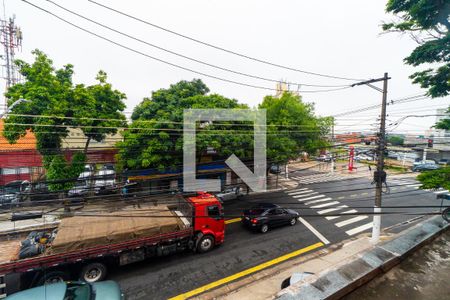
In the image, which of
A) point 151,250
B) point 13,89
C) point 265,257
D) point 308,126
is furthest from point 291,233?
point 13,89

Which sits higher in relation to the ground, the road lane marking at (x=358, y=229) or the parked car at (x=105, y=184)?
the parked car at (x=105, y=184)

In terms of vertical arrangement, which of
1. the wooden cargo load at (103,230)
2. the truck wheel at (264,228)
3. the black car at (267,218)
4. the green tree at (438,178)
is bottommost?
the truck wheel at (264,228)

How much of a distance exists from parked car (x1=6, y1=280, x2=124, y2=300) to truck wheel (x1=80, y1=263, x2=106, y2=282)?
2402mm

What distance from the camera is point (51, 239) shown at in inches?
297

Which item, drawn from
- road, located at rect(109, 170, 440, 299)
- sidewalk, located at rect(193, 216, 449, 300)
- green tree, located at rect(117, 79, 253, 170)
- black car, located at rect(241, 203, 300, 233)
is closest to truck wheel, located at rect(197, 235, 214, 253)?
road, located at rect(109, 170, 440, 299)

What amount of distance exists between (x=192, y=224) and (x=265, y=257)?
143 inches

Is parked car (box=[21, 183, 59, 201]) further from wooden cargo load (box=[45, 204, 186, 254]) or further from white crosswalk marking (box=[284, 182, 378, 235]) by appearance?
white crosswalk marking (box=[284, 182, 378, 235])

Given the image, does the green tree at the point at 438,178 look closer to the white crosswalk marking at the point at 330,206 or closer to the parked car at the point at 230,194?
the white crosswalk marking at the point at 330,206

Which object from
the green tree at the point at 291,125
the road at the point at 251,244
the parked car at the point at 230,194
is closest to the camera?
the road at the point at 251,244

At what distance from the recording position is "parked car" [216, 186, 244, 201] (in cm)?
1713

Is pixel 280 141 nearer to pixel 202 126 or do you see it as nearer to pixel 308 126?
pixel 308 126

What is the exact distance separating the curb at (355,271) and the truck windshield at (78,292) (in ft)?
16.5

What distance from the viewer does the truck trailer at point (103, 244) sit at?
6.55m

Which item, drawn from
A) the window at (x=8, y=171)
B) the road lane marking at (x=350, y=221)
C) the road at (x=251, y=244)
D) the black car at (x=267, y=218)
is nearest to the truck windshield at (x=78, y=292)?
the road at (x=251, y=244)
